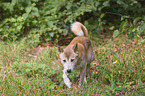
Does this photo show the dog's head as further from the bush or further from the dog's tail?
the bush

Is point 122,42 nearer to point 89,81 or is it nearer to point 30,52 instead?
point 89,81

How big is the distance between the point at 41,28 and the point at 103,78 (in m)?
2.98

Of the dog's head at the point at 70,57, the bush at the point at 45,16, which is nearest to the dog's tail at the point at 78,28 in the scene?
the bush at the point at 45,16

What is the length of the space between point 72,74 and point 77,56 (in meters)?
0.75

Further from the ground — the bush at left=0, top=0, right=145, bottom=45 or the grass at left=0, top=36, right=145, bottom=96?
the bush at left=0, top=0, right=145, bottom=45

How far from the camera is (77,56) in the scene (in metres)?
4.27

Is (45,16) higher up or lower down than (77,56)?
higher up

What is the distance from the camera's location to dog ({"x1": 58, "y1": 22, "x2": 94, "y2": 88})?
412 centimetres

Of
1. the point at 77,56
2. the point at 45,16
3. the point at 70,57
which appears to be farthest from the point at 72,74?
the point at 45,16

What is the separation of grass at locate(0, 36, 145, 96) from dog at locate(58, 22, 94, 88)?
200mm

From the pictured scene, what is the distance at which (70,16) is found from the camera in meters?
6.07

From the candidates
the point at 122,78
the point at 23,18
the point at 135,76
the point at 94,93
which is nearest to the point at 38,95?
the point at 94,93

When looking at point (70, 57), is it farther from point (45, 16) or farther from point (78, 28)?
point (45, 16)

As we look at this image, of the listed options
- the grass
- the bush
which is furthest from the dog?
the bush
